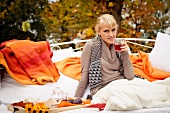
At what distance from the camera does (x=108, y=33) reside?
265 centimetres

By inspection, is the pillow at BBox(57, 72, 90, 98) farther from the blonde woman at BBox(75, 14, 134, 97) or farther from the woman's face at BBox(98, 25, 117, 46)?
the woman's face at BBox(98, 25, 117, 46)

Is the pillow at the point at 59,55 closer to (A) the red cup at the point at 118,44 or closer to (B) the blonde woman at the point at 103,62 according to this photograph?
(B) the blonde woman at the point at 103,62

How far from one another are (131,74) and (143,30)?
4.13 meters

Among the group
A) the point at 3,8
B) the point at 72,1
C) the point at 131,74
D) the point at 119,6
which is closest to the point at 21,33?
the point at 3,8

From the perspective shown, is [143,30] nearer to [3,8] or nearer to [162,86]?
[3,8]

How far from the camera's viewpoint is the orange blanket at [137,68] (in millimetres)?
2920

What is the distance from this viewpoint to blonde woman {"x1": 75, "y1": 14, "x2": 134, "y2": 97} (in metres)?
2.64

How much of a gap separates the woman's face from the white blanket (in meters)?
0.46

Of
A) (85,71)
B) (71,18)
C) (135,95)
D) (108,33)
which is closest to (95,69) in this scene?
(85,71)

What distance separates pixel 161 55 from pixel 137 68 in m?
0.21

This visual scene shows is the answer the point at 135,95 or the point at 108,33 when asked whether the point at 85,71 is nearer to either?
the point at 108,33

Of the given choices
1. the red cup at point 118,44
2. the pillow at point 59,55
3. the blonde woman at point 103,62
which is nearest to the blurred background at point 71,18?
the pillow at point 59,55

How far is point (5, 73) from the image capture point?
283cm

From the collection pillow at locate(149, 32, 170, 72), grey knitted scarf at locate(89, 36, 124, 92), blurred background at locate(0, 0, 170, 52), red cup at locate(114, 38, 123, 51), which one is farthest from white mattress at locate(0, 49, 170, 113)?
blurred background at locate(0, 0, 170, 52)
